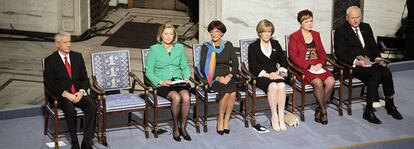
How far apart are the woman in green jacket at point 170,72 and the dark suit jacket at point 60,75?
2.29 ft

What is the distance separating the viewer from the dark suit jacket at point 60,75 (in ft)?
24.2

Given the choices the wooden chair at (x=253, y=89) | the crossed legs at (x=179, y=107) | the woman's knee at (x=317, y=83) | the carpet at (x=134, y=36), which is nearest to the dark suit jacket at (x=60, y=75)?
the crossed legs at (x=179, y=107)

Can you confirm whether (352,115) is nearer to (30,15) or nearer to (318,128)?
(318,128)

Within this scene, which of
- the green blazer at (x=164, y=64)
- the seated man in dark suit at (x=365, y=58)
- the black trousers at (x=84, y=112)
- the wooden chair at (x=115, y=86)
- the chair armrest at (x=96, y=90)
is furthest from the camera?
the seated man in dark suit at (x=365, y=58)

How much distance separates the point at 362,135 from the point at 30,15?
250 inches

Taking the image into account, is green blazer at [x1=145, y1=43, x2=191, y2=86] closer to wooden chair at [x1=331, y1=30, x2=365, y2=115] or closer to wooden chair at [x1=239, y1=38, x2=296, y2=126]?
wooden chair at [x1=239, y1=38, x2=296, y2=126]

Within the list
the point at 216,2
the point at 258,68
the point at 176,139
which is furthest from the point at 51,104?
the point at 216,2

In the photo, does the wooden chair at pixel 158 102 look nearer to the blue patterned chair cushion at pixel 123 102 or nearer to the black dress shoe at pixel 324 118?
the blue patterned chair cushion at pixel 123 102

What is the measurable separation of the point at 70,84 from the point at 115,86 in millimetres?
622

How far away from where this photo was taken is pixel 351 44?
28.6ft

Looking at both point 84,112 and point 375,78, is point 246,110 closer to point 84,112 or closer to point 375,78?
point 375,78

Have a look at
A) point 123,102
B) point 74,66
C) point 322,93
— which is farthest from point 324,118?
point 74,66

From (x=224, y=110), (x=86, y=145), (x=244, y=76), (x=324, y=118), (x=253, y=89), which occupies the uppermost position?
(x=244, y=76)

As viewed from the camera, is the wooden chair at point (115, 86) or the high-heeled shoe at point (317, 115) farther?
the high-heeled shoe at point (317, 115)
